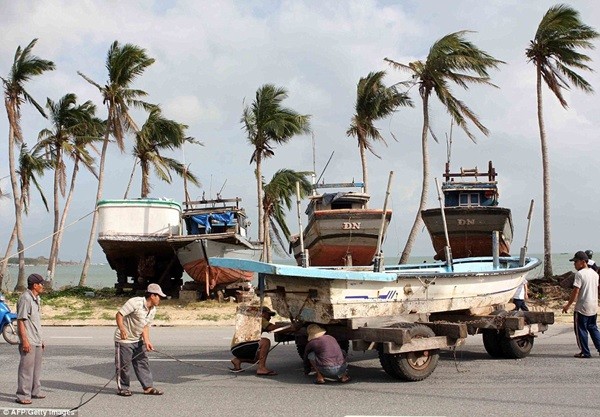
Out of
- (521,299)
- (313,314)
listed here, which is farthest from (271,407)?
(521,299)

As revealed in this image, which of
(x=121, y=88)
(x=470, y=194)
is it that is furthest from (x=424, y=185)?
(x=121, y=88)

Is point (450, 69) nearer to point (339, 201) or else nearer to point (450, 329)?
point (339, 201)

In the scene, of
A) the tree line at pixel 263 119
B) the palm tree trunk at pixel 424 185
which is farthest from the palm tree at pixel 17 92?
the palm tree trunk at pixel 424 185

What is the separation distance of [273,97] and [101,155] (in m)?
8.55

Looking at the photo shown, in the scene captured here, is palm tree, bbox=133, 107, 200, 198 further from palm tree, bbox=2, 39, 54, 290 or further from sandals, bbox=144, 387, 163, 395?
sandals, bbox=144, 387, 163, 395

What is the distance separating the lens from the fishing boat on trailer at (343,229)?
22.9 m

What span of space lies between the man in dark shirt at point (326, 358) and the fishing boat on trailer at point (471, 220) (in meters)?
12.4

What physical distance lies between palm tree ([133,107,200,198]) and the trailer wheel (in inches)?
929

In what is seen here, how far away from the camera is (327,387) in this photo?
28.8 feet

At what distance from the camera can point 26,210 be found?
3431 centimetres

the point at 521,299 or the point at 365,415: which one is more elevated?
the point at 521,299

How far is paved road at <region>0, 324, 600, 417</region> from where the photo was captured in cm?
749

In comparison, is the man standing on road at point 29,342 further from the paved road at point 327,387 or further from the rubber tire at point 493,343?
the rubber tire at point 493,343

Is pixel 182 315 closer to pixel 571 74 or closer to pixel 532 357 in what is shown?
pixel 532 357
